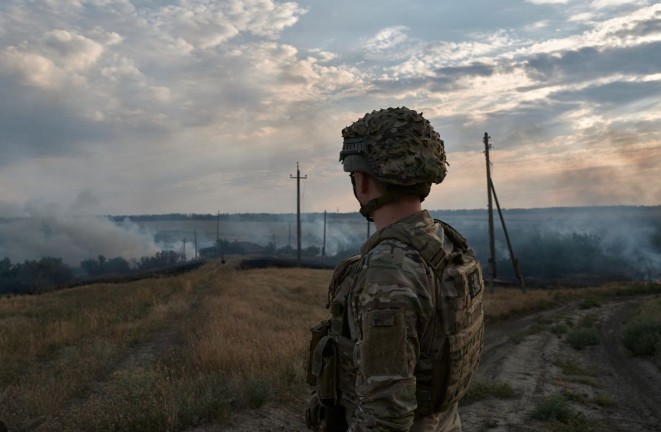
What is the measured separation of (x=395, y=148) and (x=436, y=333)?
766 millimetres

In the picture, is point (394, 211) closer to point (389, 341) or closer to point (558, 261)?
point (389, 341)

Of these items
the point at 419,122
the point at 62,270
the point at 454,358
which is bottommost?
the point at 62,270

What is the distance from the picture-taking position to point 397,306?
1652 mm

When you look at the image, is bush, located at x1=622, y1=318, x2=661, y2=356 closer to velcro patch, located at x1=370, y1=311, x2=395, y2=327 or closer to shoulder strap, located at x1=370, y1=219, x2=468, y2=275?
shoulder strap, located at x1=370, y1=219, x2=468, y2=275

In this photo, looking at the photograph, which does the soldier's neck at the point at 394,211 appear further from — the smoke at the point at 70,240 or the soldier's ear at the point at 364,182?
the smoke at the point at 70,240

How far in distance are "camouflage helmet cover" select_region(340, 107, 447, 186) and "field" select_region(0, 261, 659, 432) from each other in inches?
186

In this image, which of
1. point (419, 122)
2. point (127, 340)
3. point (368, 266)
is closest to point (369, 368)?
point (368, 266)

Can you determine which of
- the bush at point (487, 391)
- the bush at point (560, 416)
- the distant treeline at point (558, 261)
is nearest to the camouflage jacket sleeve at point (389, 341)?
the bush at point (560, 416)

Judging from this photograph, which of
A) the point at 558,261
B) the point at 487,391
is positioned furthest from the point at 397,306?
the point at 558,261

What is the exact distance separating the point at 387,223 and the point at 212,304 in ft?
49.3

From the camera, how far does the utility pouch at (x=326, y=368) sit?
1.98m

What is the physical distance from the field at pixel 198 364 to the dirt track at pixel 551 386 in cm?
3

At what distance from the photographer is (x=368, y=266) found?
176 centimetres

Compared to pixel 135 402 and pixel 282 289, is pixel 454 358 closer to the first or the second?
pixel 135 402
